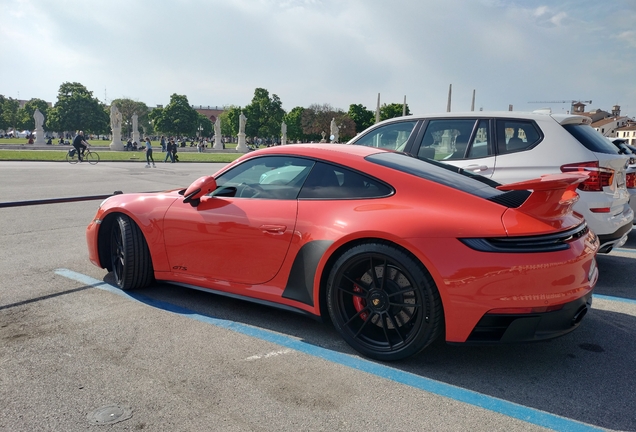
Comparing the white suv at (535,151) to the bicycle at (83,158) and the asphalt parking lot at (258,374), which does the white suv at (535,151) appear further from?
the bicycle at (83,158)

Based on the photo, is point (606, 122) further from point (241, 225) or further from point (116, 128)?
point (241, 225)

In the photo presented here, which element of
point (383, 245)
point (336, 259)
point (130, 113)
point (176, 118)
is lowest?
point (336, 259)

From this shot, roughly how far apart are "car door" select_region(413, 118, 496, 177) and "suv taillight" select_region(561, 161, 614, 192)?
85cm

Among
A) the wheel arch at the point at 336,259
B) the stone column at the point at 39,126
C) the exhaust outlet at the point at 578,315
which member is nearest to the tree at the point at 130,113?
the stone column at the point at 39,126

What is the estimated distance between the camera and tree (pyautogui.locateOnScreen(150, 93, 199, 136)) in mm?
105125

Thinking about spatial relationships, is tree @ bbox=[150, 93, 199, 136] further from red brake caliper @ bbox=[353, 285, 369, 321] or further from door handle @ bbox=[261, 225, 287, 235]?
red brake caliper @ bbox=[353, 285, 369, 321]

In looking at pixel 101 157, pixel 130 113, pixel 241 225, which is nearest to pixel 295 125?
pixel 130 113

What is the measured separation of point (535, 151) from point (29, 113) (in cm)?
13349

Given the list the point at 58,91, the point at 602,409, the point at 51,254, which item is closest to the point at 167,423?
the point at 602,409

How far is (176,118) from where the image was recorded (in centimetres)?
10556

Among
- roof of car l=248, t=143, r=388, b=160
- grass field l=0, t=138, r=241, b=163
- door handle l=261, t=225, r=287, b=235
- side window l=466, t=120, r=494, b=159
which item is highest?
side window l=466, t=120, r=494, b=159

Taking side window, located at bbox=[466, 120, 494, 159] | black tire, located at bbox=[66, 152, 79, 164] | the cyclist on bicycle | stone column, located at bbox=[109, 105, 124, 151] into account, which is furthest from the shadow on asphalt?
stone column, located at bbox=[109, 105, 124, 151]

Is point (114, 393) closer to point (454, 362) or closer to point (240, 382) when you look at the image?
point (240, 382)

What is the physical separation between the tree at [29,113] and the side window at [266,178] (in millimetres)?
125523
